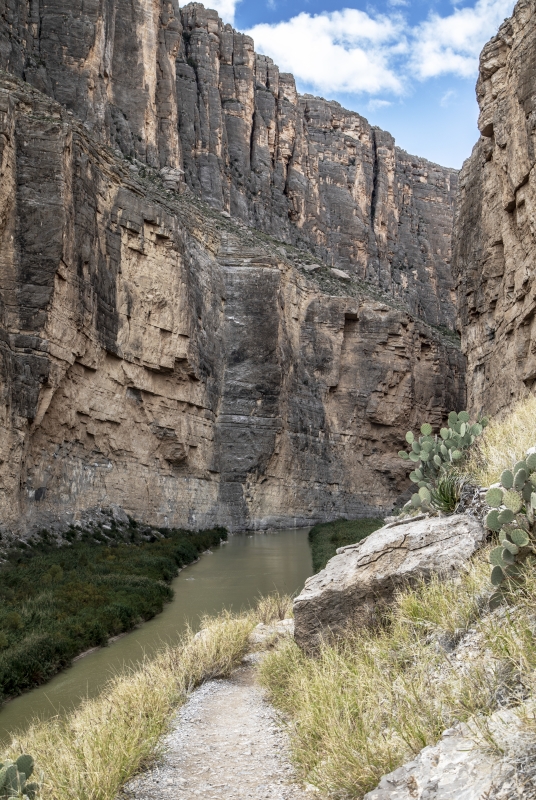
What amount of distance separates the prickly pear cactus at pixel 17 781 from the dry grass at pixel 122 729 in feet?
0.66

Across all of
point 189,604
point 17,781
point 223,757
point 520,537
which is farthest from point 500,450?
point 189,604

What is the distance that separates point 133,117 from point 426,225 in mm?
57574

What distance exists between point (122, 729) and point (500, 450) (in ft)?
17.7

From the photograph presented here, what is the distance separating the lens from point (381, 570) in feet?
22.8

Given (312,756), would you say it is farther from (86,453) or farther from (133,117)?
(133,117)

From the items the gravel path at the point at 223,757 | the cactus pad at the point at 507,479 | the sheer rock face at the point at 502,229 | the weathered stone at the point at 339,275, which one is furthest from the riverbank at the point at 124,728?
the weathered stone at the point at 339,275

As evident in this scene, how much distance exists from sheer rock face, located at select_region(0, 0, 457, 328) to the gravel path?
4716cm

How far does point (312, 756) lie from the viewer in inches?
189

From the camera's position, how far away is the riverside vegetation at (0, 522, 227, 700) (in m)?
11.4

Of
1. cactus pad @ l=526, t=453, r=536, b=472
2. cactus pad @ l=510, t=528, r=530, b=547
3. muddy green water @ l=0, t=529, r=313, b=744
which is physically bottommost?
muddy green water @ l=0, t=529, r=313, b=744

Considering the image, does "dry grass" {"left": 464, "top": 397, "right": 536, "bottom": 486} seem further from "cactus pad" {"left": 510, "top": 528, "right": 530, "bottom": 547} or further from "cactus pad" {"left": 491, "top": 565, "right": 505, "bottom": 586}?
"cactus pad" {"left": 491, "top": 565, "right": 505, "bottom": 586}

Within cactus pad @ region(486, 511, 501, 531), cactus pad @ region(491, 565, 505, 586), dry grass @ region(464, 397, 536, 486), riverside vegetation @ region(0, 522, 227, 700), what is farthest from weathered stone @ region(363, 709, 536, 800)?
riverside vegetation @ region(0, 522, 227, 700)

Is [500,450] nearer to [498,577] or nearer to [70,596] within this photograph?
[498,577]

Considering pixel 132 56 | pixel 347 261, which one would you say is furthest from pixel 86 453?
pixel 347 261
